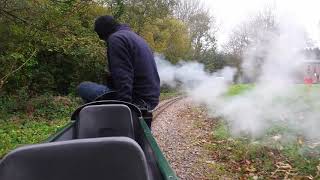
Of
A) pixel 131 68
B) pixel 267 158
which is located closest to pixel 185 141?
pixel 267 158

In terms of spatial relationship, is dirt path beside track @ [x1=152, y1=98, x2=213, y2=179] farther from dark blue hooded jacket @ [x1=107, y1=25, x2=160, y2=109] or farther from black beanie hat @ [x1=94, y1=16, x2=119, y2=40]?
black beanie hat @ [x1=94, y1=16, x2=119, y2=40]

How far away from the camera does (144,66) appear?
491 cm

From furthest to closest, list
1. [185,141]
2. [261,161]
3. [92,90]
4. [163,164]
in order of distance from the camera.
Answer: [185,141], [261,161], [92,90], [163,164]

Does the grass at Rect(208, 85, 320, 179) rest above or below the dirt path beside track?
above

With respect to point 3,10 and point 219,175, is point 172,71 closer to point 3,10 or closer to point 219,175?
point 3,10

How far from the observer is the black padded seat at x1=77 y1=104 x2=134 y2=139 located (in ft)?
14.9

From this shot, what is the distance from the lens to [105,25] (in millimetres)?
4785

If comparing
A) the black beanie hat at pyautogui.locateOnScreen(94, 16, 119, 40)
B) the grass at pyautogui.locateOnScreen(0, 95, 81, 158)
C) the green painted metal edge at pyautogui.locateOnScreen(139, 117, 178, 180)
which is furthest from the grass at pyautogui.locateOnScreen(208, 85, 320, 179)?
the grass at pyautogui.locateOnScreen(0, 95, 81, 158)

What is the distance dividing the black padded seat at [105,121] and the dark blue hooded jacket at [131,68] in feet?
0.77

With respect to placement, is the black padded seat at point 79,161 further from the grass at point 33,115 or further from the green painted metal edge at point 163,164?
the grass at point 33,115

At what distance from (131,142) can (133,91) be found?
8.95 feet

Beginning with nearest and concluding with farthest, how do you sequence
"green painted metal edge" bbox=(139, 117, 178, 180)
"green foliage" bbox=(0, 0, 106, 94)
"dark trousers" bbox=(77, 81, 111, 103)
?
"green painted metal edge" bbox=(139, 117, 178, 180)
"dark trousers" bbox=(77, 81, 111, 103)
"green foliage" bbox=(0, 0, 106, 94)

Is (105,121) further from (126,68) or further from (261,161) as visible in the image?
(261,161)

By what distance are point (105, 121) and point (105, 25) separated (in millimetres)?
1075
